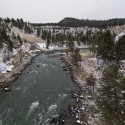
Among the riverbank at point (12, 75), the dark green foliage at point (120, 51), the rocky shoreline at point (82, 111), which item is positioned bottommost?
the riverbank at point (12, 75)

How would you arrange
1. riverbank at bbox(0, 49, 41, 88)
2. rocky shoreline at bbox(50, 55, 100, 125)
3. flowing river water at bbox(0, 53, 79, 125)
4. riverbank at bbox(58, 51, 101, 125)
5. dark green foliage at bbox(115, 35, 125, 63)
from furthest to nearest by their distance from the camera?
dark green foliage at bbox(115, 35, 125, 63)
riverbank at bbox(0, 49, 41, 88)
flowing river water at bbox(0, 53, 79, 125)
riverbank at bbox(58, 51, 101, 125)
rocky shoreline at bbox(50, 55, 100, 125)

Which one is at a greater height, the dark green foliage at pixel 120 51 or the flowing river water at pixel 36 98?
the dark green foliage at pixel 120 51

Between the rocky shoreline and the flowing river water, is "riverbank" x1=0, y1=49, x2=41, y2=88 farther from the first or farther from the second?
the rocky shoreline

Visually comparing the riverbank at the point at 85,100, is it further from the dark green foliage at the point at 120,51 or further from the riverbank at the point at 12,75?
the riverbank at the point at 12,75

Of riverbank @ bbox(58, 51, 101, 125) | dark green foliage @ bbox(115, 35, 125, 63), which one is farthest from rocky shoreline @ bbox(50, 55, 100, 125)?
dark green foliage @ bbox(115, 35, 125, 63)

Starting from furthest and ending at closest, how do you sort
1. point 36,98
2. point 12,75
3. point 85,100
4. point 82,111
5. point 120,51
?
point 12,75
point 120,51
point 36,98
point 85,100
point 82,111

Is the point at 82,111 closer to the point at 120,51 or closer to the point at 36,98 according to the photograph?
the point at 36,98

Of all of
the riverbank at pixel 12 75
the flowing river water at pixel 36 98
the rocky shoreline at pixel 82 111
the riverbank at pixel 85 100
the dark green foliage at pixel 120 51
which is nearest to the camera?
the rocky shoreline at pixel 82 111

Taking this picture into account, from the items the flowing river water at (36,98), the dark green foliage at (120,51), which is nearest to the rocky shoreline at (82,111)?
the flowing river water at (36,98)

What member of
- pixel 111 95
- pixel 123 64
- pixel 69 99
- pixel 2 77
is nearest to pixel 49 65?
pixel 2 77

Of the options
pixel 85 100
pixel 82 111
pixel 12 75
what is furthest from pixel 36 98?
pixel 12 75
